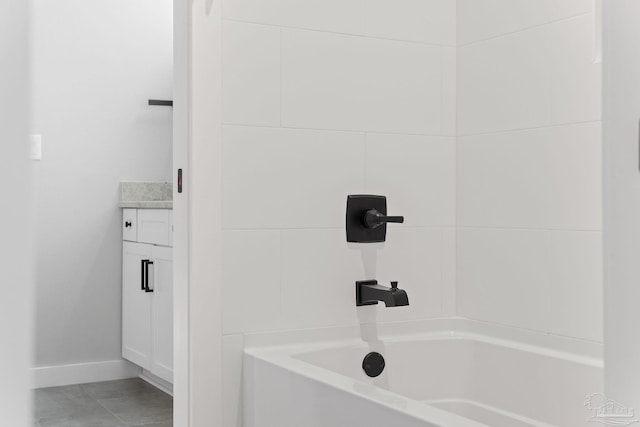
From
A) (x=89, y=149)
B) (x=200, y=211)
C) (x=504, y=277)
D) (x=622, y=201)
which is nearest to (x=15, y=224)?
(x=622, y=201)

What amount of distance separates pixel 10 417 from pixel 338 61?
197cm

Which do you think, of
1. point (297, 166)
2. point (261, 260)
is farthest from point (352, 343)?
point (297, 166)

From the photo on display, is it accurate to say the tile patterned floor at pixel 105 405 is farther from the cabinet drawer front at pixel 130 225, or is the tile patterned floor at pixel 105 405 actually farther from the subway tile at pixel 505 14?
the subway tile at pixel 505 14

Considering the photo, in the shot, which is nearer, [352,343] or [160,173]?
[352,343]

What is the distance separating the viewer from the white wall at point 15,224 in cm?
16

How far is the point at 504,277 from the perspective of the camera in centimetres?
209

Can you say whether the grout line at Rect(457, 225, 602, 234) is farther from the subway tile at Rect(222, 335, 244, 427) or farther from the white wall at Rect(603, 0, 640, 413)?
the white wall at Rect(603, 0, 640, 413)

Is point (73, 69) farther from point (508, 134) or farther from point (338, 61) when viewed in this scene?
point (508, 134)

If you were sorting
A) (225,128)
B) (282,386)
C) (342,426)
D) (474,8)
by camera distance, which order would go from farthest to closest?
1. (474,8)
2. (225,128)
3. (282,386)
4. (342,426)

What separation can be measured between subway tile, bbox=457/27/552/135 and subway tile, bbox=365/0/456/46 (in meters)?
0.09

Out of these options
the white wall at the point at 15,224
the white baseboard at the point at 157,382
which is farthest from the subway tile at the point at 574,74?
the white baseboard at the point at 157,382

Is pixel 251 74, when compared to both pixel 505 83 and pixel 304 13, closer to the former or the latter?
pixel 304 13

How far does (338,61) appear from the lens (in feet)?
6.80

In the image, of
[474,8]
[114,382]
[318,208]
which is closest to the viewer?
[318,208]
